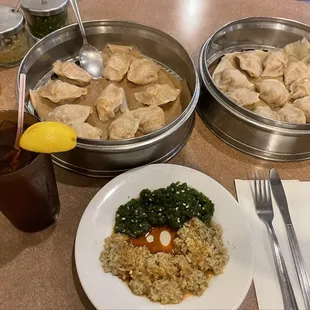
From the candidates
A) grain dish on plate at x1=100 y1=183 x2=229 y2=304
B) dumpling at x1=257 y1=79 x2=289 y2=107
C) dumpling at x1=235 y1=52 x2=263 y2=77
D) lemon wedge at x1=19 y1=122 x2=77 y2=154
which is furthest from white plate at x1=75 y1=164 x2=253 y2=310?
dumpling at x1=235 y1=52 x2=263 y2=77

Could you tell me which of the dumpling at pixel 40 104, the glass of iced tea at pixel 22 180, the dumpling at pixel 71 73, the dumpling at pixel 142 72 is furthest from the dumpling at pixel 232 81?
the glass of iced tea at pixel 22 180

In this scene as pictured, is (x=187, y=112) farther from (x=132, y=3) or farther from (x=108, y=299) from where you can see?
(x=132, y=3)

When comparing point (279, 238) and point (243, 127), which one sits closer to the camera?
point (279, 238)

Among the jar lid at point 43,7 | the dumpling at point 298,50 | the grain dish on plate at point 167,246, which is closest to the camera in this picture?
the grain dish on plate at point 167,246

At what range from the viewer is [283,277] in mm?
940

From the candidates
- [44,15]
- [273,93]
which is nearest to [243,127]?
[273,93]

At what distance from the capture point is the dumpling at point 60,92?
1.28 meters

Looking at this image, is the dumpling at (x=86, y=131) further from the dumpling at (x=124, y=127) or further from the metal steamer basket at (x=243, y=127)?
the metal steamer basket at (x=243, y=127)

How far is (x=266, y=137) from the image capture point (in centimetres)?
118

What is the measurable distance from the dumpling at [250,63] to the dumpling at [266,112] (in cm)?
22

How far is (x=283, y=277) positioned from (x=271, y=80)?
28.4 inches

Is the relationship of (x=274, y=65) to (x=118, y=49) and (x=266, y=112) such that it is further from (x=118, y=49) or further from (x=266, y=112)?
(x=118, y=49)

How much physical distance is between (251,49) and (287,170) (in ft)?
2.05

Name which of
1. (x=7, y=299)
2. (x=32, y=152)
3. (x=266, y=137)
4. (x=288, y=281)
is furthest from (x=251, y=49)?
(x=7, y=299)
